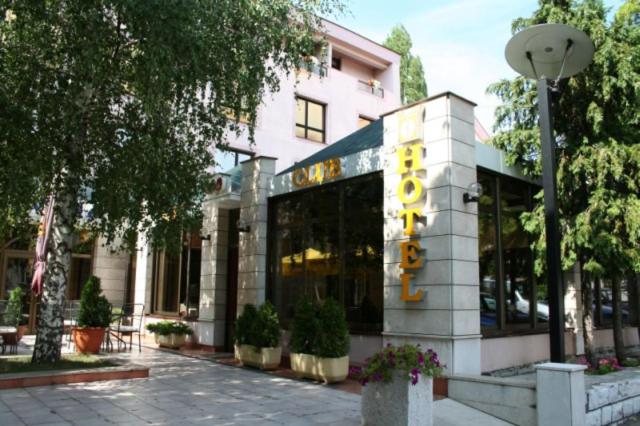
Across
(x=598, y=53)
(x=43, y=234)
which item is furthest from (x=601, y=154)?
(x=43, y=234)

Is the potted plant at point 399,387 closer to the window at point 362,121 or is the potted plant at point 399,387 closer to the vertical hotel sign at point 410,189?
the vertical hotel sign at point 410,189

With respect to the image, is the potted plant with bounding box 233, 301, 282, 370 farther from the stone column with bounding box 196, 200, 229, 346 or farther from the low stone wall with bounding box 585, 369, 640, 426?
the low stone wall with bounding box 585, 369, 640, 426

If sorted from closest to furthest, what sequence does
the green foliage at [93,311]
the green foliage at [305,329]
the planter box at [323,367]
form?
1. the planter box at [323,367]
2. the green foliage at [305,329]
3. the green foliage at [93,311]

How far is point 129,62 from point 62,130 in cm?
183

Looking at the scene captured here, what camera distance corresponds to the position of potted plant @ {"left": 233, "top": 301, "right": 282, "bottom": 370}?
10.3 m

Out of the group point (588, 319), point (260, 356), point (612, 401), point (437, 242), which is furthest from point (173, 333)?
point (612, 401)

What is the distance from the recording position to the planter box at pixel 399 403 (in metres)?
6.13

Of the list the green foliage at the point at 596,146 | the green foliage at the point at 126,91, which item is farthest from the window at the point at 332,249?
the green foliage at the point at 596,146

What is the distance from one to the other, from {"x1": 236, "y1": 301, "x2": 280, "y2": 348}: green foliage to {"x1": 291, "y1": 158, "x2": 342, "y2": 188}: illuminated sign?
8.72 feet

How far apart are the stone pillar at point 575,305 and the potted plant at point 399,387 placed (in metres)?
6.11

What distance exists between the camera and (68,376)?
862cm

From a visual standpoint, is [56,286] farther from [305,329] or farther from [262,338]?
[305,329]

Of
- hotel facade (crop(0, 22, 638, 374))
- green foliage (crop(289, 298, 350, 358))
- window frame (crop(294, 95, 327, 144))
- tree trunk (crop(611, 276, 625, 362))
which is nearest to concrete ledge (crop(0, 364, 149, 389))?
green foliage (crop(289, 298, 350, 358))

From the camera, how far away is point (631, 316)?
1390 cm
